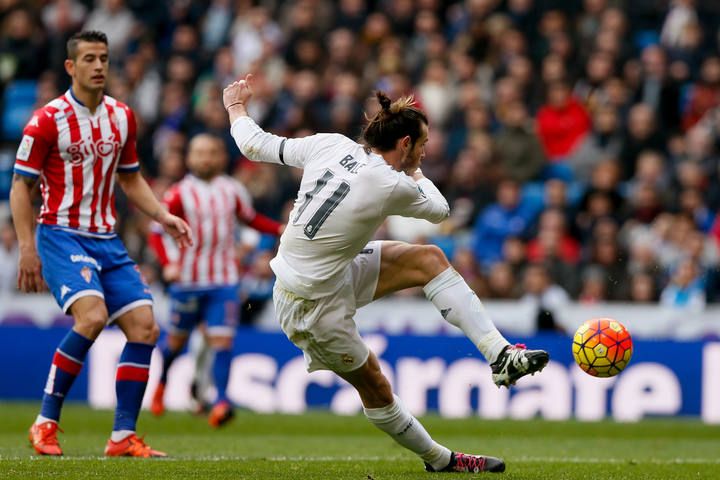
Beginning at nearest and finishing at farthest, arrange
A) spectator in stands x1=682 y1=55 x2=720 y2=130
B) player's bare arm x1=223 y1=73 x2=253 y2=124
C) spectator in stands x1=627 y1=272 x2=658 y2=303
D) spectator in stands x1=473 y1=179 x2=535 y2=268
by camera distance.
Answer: player's bare arm x1=223 y1=73 x2=253 y2=124, spectator in stands x1=627 y1=272 x2=658 y2=303, spectator in stands x1=473 y1=179 x2=535 y2=268, spectator in stands x1=682 y1=55 x2=720 y2=130

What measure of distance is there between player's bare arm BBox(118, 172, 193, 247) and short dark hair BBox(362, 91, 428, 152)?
6.49 ft

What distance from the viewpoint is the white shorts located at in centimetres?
744

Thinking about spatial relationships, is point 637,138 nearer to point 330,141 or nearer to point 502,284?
point 502,284

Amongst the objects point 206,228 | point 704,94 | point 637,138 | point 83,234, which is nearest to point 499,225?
point 637,138

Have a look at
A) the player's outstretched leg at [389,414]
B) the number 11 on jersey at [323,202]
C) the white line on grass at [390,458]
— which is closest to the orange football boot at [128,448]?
the white line on grass at [390,458]

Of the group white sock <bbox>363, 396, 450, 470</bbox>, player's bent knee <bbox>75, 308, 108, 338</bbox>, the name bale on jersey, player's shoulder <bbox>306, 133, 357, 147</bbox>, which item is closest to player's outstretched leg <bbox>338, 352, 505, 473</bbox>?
white sock <bbox>363, 396, 450, 470</bbox>

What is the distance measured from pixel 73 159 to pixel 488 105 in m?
10.3

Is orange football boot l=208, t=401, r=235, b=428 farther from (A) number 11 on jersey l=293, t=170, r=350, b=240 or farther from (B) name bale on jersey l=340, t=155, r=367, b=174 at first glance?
(B) name bale on jersey l=340, t=155, r=367, b=174

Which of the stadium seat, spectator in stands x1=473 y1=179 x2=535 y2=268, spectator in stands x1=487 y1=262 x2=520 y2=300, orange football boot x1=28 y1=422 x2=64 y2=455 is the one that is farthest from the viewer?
the stadium seat

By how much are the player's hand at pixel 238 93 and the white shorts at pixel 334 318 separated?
1.13 meters

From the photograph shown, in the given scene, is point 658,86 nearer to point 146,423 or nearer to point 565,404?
point 565,404

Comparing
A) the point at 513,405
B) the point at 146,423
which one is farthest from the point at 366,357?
the point at 513,405

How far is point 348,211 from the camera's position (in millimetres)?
7246

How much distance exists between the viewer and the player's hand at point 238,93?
7.78 metres
